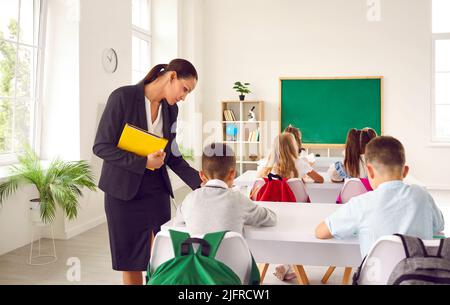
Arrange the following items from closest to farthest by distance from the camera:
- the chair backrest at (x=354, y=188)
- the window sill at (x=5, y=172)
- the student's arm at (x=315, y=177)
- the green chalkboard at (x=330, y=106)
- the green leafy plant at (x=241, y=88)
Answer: the chair backrest at (x=354, y=188) < the student's arm at (x=315, y=177) < the window sill at (x=5, y=172) < the green chalkboard at (x=330, y=106) < the green leafy plant at (x=241, y=88)

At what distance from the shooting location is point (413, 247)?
4.25ft

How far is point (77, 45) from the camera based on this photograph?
4.54 metres

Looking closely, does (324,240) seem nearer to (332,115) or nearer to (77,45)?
(77,45)

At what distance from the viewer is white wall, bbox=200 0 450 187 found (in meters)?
7.35

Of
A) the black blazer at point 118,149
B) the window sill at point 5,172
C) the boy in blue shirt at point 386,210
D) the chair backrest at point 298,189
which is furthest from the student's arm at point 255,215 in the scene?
the window sill at point 5,172

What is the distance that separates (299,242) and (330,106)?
5993 mm

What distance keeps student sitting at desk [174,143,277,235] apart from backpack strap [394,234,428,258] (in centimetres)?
62

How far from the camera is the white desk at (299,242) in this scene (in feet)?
5.69

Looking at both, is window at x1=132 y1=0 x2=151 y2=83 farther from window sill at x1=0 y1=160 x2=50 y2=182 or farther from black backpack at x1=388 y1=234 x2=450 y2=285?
black backpack at x1=388 y1=234 x2=450 y2=285

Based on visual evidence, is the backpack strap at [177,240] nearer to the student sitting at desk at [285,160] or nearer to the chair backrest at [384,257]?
the chair backrest at [384,257]

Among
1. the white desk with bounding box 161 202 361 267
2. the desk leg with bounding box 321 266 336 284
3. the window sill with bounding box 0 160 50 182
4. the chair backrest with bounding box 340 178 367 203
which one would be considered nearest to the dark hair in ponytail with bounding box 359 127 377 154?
the chair backrest with bounding box 340 178 367 203

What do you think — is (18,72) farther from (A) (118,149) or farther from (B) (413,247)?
(B) (413,247)
